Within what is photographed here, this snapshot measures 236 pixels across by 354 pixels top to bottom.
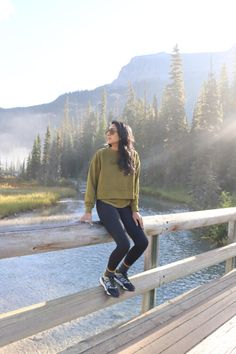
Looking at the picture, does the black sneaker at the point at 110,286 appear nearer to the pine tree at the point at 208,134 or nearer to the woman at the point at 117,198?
the woman at the point at 117,198

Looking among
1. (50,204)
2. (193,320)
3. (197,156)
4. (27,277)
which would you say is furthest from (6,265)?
(197,156)

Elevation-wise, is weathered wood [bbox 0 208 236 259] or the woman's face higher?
the woman's face

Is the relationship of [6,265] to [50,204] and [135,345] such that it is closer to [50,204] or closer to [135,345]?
[135,345]

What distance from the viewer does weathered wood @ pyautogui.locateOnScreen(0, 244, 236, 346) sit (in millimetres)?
3174

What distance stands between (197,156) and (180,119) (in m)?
8.38

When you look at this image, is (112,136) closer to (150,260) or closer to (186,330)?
(150,260)

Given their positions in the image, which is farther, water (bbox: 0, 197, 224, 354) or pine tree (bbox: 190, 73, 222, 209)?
pine tree (bbox: 190, 73, 222, 209)

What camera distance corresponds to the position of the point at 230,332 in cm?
407

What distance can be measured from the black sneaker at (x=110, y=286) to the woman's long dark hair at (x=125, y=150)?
1078 mm

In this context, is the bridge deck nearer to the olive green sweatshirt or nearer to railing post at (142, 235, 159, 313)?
railing post at (142, 235, 159, 313)

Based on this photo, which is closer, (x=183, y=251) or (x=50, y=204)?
(x=183, y=251)

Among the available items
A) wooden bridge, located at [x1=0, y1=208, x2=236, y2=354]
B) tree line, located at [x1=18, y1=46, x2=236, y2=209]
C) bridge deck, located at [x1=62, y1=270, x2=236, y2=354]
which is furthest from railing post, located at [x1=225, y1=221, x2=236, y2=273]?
tree line, located at [x1=18, y1=46, x2=236, y2=209]

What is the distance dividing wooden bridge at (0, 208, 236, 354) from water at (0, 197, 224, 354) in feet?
6.87

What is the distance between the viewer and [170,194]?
144ft
